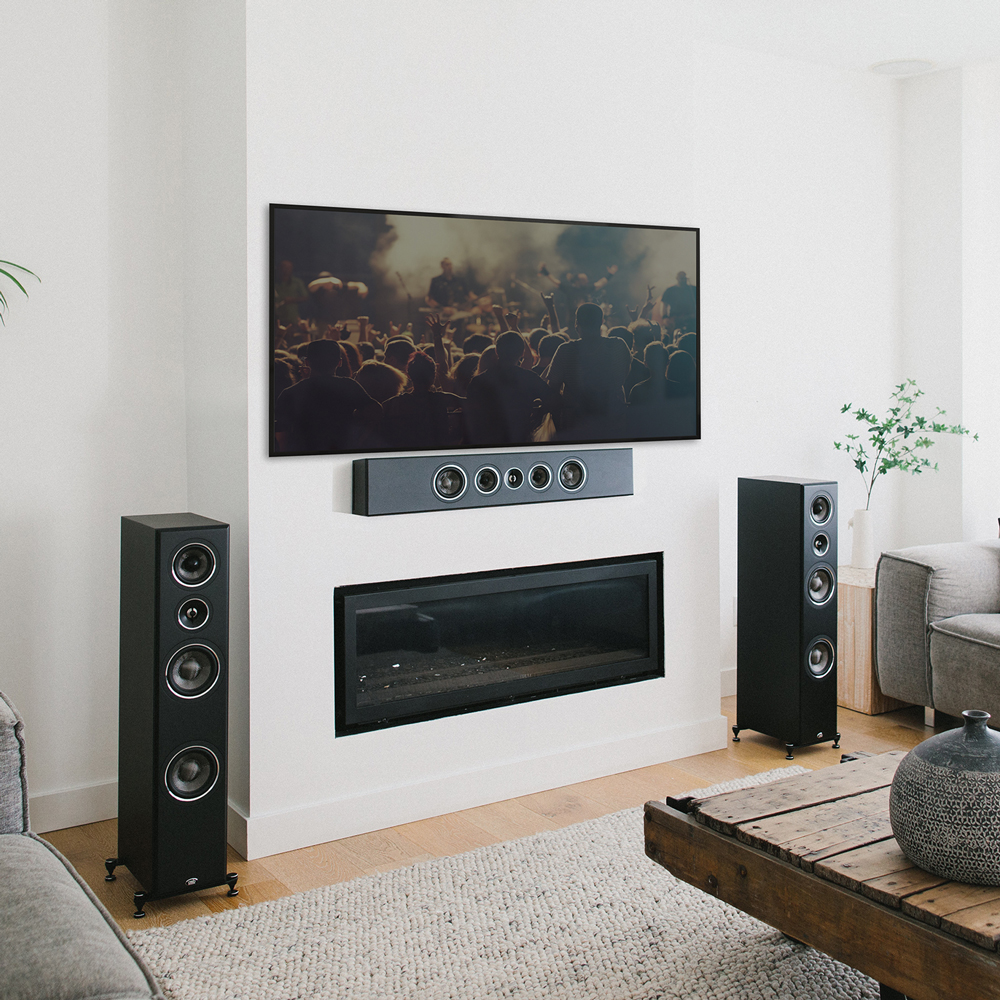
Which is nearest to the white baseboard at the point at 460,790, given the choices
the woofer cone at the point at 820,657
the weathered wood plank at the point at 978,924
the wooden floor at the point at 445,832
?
the wooden floor at the point at 445,832

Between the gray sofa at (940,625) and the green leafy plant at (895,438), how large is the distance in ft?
2.22

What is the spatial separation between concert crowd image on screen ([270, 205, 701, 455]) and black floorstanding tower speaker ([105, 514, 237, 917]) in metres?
0.43

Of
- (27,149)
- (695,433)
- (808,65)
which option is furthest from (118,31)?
(808,65)

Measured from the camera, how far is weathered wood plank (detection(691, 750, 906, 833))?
77.1 inches

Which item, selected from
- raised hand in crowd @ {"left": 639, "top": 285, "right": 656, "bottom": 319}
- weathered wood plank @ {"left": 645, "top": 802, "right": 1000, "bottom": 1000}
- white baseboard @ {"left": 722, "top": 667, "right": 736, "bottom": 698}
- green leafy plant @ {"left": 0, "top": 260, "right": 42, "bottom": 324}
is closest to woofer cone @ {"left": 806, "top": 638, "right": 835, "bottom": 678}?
white baseboard @ {"left": 722, "top": 667, "right": 736, "bottom": 698}

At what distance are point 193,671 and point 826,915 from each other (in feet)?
5.07

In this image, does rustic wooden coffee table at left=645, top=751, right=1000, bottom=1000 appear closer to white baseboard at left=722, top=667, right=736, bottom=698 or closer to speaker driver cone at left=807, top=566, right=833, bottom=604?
speaker driver cone at left=807, top=566, right=833, bottom=604

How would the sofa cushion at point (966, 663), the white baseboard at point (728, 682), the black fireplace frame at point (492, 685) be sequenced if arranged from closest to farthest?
the black fireplace frame at point (492, 685)
the sofa cushion at point (966, 663)
the white baseboard at point (728, 682)

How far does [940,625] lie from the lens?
11.3ft

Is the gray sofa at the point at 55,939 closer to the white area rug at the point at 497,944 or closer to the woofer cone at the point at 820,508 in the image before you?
the white area rug at the point at 497,944

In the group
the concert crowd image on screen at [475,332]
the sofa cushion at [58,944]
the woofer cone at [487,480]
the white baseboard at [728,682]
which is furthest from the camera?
the white baseboard at [728,682]

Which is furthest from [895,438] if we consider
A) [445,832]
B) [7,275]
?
[7,275]

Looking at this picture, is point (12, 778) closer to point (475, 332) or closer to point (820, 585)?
point (475, 332)

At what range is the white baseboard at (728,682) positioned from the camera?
4180mm
